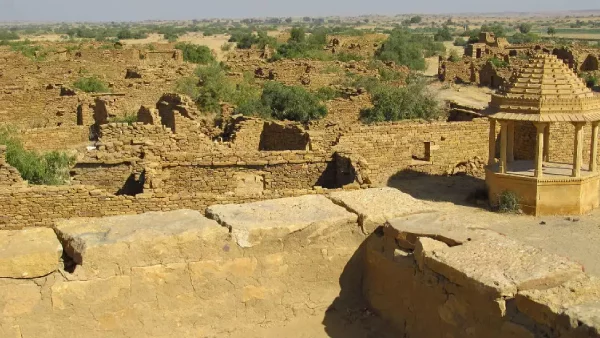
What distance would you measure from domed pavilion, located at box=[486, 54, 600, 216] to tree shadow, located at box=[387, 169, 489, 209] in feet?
1.50

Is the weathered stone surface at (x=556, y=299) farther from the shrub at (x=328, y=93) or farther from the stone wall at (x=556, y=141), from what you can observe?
the shrub at (x=328, y=93)

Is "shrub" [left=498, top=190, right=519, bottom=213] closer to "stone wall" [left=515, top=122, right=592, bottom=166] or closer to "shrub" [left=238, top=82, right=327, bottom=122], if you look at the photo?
"stone wall" [left=515, top=122, right=592, bottom=166]

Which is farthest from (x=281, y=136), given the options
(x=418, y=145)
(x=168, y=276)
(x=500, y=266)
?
(x=500, y=266)

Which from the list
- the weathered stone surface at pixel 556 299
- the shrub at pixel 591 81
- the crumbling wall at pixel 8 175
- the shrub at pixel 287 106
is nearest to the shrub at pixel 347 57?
the shrub at pixel 591 81

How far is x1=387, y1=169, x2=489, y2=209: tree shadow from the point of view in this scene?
1205cm

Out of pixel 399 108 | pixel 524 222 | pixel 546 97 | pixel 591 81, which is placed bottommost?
pixel 524 222

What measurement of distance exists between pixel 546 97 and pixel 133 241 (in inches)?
344

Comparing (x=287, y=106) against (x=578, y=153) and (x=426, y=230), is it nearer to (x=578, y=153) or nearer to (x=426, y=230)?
(x=578, y=153)

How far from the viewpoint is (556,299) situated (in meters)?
3.31

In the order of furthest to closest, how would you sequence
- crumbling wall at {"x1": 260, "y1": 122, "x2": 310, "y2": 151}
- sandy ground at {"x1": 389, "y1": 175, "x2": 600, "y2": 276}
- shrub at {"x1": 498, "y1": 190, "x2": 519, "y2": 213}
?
crumbling wall at {"x1": 260, "y1": 122, "x2": 310, "y2": 151} → shrub at {"x1": 498, "y1": 190, "x2": 519, "y2": 213} → sandy ground at {"x1": 389, "y1": 175, "x2": 600, "y2": 276}

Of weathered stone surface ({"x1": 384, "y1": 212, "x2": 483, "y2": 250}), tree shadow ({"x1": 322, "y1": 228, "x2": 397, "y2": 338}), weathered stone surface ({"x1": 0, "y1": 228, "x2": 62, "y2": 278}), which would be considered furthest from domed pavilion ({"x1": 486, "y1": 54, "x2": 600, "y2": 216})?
weathered stone surface ({"x1": 0, "y1": 228, "x2": 62, "y2": 278})

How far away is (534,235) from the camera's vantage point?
31.4 feet

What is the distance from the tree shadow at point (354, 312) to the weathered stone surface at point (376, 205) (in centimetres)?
9

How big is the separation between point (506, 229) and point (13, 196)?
662 centimetres
